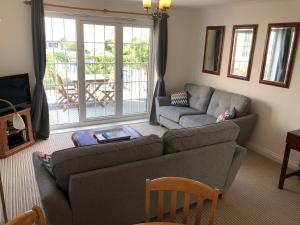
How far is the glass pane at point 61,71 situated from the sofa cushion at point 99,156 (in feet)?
9.83

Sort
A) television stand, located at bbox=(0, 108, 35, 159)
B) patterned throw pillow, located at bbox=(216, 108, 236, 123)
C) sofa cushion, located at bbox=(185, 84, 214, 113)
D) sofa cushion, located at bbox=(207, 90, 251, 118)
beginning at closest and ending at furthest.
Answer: television stand, located at bbox=(0, 108, 35, 159) → patterned throw pillow, located at bbox=(216, 108, 236, 123) → sofa cushion, located at bbox=(207, 90, 251, 118) → sofa cushion, located at bbox=(185, 84, 214, 113)

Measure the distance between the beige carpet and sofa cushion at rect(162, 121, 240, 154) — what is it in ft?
2.55

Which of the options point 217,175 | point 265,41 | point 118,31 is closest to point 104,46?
point 118,31

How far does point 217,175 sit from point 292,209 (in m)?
0.96

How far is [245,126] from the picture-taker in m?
3.88

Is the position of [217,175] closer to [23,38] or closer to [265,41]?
[265,41]

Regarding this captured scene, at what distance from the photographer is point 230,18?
4469mm

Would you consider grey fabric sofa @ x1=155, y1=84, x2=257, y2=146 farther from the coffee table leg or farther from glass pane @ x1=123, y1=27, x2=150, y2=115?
the coffee table leg

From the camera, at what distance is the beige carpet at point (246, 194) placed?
2.49 metres

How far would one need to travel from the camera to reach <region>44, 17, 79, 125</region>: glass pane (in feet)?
13.9

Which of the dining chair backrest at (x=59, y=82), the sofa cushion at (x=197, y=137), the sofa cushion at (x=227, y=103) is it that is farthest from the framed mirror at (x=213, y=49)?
the dining chair backrest at (x=59, y=82)

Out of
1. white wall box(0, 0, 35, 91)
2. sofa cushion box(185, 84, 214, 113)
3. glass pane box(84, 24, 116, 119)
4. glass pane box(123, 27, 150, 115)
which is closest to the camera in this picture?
white wall box(0, 0, 35, 91)

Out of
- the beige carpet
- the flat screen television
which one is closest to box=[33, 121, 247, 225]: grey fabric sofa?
the beige carpet

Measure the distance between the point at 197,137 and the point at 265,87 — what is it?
226 centimetres
